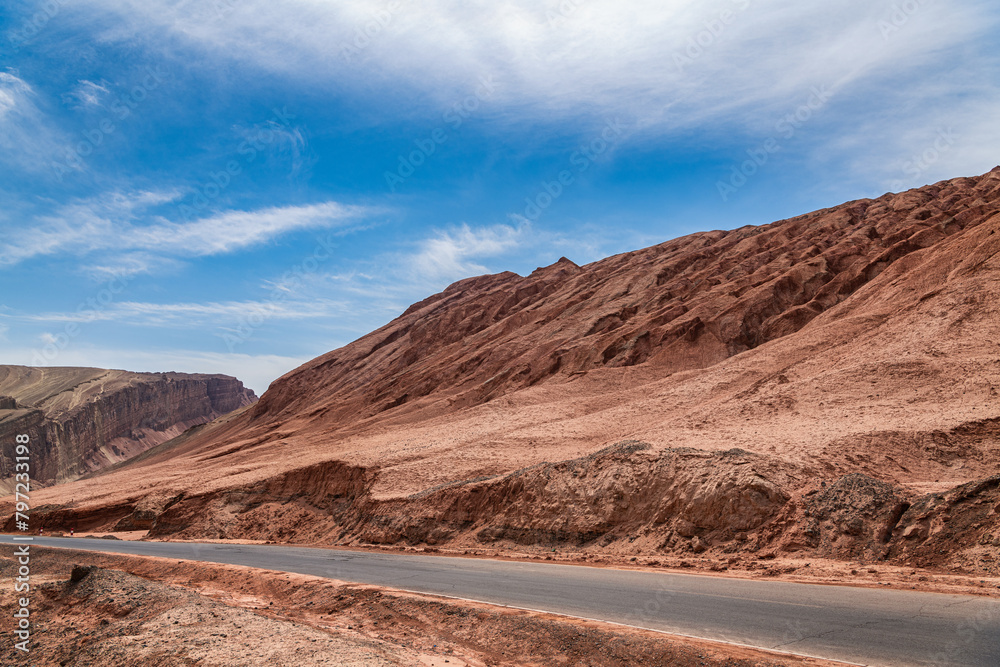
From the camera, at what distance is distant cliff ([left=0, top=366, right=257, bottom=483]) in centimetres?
10344

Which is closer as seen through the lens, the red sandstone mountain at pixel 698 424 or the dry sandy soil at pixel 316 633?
the dry sandy soil at pixel 316 633

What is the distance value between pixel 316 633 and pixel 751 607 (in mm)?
6311

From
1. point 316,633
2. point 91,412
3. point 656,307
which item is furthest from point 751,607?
point 91,412

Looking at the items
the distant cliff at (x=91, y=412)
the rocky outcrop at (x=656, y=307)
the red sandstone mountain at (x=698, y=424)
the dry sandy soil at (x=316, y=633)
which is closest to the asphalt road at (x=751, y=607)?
the dry sandy soil at (x=316, y=633)

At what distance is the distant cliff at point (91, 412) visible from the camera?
10344 centimetres

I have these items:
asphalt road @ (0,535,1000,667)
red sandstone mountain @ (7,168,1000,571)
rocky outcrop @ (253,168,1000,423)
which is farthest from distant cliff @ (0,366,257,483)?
asphalt road @ (0,535,1000,667)

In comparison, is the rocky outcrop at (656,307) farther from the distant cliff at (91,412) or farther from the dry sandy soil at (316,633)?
the distant cliff at (91,412)

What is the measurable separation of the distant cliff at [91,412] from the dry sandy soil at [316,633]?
345 feet

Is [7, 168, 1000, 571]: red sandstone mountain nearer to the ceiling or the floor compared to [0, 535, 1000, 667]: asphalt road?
nearer to the ceiling

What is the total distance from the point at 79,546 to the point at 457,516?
15.2 m

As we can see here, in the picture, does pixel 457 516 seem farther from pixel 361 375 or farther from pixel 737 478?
pixel 361 375

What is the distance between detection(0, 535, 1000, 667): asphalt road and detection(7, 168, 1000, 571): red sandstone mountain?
9.69 ft

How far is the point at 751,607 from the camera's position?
9.47 m

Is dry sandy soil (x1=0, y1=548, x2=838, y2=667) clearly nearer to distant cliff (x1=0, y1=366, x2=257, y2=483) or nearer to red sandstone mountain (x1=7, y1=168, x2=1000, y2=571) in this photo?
red sandstone mountain (x1=7, y1=168, x2=1000, y2=571)
